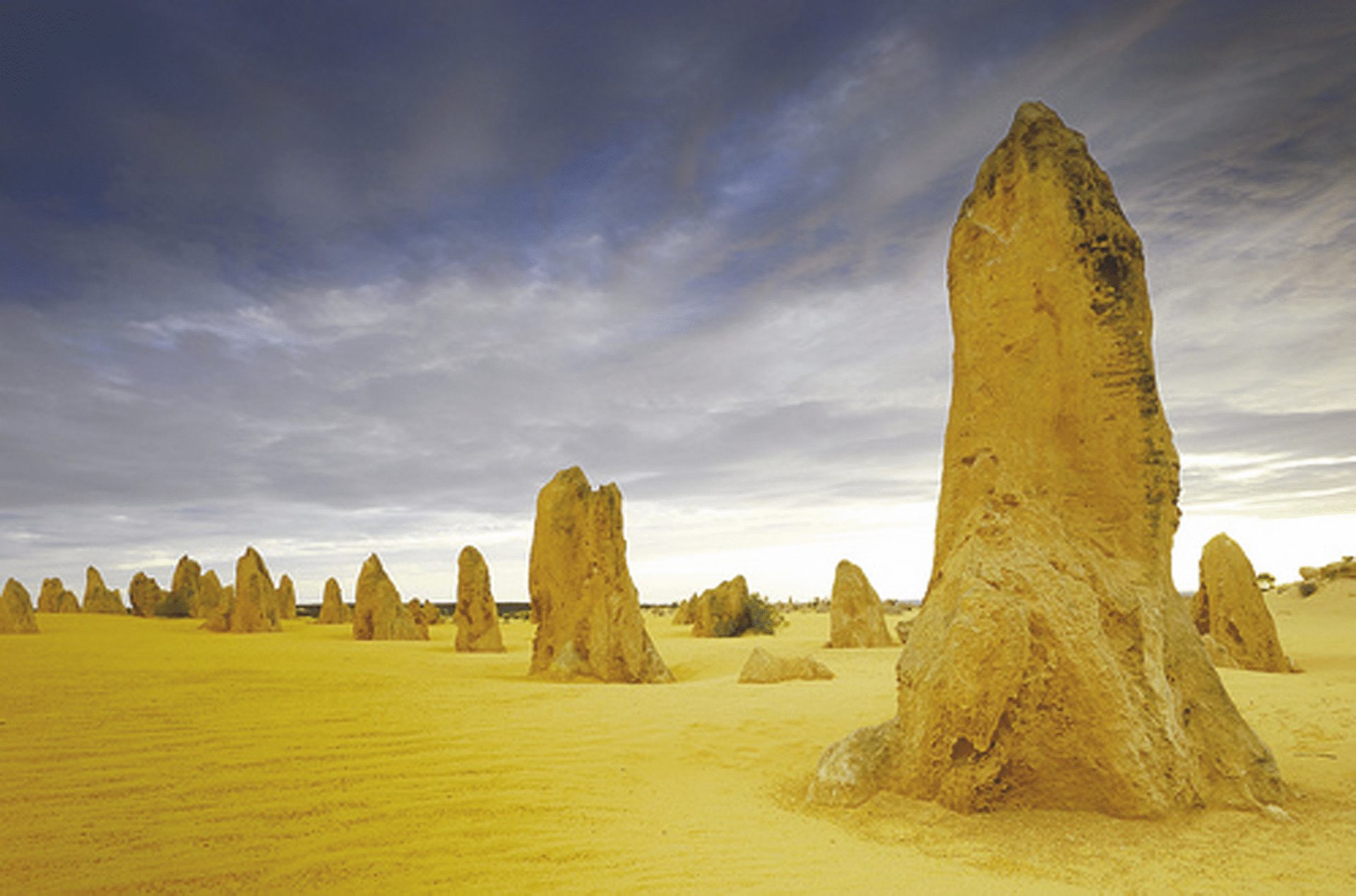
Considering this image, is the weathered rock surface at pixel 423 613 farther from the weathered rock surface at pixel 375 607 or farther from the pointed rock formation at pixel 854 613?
the pointed rock formation at pixel 854 613

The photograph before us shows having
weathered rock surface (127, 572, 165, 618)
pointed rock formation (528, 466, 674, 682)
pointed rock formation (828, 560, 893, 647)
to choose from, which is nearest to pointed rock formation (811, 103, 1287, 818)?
pointed rock formation (528, 466, 674, 682)

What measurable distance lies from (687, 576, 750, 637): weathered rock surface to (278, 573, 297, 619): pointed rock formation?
74.6 feet

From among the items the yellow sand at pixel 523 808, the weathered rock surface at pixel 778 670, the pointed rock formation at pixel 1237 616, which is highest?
the pointed rock formation at pixel 1237 616

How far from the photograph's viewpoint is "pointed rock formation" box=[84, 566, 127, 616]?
3353cm

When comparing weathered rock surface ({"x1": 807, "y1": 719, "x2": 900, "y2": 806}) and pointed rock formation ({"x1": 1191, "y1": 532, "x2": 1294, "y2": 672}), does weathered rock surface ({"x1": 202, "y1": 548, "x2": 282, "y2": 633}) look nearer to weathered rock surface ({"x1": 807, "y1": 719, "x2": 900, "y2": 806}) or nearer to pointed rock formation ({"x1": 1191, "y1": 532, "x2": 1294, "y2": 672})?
weathered rock surface ({"x1": 807, "y1": 719, "x2": 900, "y2": 806})

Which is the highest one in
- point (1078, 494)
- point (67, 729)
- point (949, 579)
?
point (1078, 494)

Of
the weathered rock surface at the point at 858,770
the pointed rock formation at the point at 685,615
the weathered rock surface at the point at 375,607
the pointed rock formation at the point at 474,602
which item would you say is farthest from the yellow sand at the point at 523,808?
the pointed rock formation at the point at 685,615

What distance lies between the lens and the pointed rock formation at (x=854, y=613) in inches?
726

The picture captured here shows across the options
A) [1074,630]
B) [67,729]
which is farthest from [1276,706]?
[67,729]

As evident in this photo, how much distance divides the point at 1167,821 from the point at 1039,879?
1.29 metres

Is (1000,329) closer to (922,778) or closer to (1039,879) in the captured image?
(922,778)

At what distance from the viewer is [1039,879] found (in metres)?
3.65

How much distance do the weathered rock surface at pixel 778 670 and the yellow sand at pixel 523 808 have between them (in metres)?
2.29

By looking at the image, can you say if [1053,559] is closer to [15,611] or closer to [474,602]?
[474,602]
